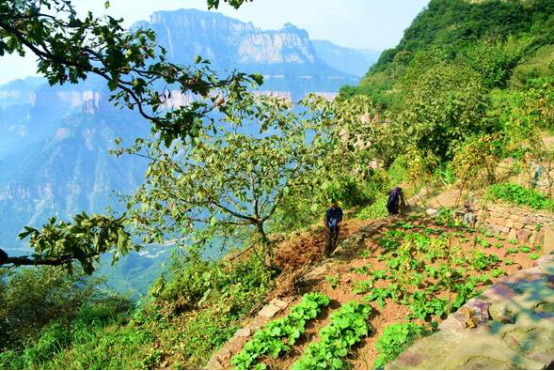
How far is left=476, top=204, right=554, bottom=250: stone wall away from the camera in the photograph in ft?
30.5

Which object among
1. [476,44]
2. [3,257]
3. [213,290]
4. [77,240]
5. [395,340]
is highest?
[476,44]

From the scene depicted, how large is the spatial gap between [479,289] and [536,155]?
7180 millimetres

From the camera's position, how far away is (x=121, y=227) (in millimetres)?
4738

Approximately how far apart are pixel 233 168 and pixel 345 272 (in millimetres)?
3373

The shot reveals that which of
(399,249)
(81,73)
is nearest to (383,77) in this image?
(399,249)

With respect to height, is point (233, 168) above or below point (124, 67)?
below

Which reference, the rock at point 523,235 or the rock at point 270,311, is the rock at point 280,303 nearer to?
the rock at point 270,311

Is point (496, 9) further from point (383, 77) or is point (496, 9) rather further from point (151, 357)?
point (151, 357)

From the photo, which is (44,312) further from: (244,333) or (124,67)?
(124,67)

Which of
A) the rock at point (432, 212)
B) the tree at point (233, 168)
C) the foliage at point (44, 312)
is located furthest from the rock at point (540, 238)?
the foliage at point (44, 312)

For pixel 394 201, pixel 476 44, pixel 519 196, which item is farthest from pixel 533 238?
pixel 476 44

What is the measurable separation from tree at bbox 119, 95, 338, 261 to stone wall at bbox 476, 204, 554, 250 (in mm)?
5239

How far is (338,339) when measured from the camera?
20.0ft

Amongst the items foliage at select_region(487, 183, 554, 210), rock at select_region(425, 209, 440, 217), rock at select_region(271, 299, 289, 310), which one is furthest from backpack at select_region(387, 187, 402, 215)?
rock at select_region(271, 299, 289, 310)
